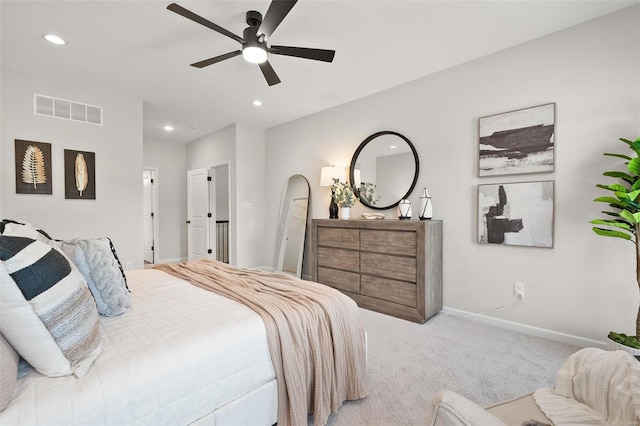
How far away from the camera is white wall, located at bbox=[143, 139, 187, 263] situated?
6023 millimetres

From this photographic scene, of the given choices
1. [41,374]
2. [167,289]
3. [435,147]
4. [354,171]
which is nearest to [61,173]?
[167,289]

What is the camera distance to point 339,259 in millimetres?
3578

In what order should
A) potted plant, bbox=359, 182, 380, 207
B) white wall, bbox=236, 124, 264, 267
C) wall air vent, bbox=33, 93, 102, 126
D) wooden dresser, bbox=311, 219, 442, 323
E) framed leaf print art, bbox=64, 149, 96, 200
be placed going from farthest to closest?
white wall, bbox=236, 124, 264, 267 → potted plant, bbox=359, 182, 380, 207 → framed leaf print art, bbox=64, 149, 96, 200 → wall air vent, bbox=33, 93, 102, 126 → wooden dresser, bbox=311, 219, 442, 323

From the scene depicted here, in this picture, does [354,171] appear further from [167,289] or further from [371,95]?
[167,289]

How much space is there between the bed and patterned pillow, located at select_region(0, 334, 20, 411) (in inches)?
0.6

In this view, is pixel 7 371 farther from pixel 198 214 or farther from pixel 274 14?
pixel 198 214

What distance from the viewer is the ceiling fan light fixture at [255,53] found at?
84.0 inches

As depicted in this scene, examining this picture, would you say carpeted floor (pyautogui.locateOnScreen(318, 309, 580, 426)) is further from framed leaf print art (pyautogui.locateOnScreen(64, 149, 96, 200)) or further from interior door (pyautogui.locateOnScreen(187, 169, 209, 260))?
interior door (pyautogui.locateOnScreen(187, 169, 209, 260))

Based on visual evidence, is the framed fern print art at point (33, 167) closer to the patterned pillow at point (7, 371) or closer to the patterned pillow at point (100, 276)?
the patterned pillow at point (100, 276)

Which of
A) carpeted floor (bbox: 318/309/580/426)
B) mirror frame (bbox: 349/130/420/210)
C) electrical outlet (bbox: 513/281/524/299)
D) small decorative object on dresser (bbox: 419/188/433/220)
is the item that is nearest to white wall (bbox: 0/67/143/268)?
mirror frame (bbox: 349/130/420/210)

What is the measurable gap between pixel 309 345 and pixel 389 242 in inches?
73.5

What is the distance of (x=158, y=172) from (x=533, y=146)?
640 cm

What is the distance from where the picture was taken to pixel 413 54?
279 centimetres

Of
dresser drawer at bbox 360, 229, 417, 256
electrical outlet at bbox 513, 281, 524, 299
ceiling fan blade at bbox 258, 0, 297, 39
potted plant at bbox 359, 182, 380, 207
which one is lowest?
electrical outlet at bbox 513, 281, 524, 299
